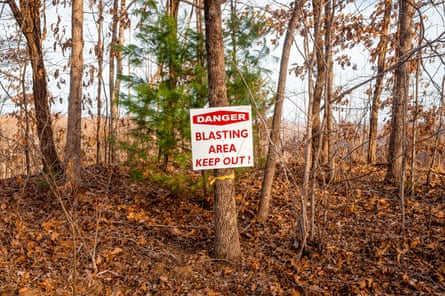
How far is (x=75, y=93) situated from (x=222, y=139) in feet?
16.0

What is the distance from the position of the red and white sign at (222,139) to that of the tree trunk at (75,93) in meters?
4.45

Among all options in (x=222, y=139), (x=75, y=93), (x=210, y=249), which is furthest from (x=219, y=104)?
(x=75, y=93)

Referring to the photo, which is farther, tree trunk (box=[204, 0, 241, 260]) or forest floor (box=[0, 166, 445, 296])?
tree trunk (box=[204, 0, 241, 260])

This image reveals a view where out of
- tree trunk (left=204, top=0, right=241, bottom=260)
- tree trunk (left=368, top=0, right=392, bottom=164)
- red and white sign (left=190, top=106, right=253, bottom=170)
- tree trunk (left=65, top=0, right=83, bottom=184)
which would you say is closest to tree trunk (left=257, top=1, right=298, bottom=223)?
red and white sign (left=190, top=106, right=253, bottom=170)

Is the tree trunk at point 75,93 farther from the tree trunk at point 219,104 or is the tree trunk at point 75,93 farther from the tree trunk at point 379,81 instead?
the tree trunk at point 379,81

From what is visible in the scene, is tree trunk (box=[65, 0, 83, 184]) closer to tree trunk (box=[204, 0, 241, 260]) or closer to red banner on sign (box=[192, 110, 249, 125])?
tree trunk (box=[204, 0, 241, 260])

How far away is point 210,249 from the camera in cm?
501

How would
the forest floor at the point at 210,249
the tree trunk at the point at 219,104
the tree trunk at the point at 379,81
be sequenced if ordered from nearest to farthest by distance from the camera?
the forest floor at the point at 210,249, the tree trunk at the point at 219,104, the tree trunk at the point at 379,81

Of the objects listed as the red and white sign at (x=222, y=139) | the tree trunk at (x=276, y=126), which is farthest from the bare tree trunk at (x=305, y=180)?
the tree trunk at (x=276, y=126)

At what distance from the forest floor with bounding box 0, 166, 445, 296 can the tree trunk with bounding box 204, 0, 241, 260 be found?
26 cm

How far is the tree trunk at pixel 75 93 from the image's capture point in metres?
7.73

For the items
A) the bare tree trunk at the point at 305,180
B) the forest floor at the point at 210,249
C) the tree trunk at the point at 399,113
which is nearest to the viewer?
the forest floor at the point at 210,249

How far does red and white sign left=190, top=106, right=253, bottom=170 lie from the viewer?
4.37 meters

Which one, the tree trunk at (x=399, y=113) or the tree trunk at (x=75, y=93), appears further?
the tree trunk at (x=75, y=93)
